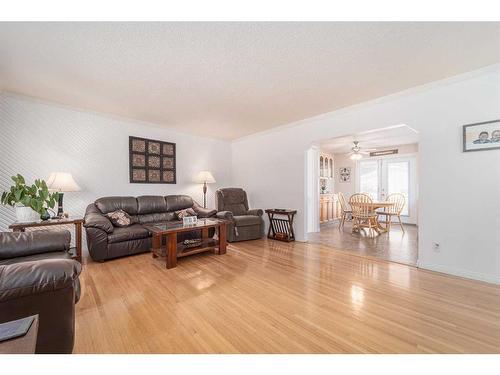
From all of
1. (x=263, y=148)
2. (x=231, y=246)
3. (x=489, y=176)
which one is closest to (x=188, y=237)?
(x=231, y=246)

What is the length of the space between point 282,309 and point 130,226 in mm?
2806

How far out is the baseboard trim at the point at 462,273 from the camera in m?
2.33

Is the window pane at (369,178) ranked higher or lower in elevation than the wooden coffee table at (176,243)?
higher

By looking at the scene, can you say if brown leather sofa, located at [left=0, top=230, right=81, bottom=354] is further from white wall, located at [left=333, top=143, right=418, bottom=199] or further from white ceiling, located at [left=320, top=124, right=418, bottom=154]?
white wall, located at [left=333, top=143, right=418, bottom=199]

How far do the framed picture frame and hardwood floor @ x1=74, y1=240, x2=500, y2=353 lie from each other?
151 centimetres

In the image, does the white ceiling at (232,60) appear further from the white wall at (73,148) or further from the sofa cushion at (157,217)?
the sofa cushion at (157,217)

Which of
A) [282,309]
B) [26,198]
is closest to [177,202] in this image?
[26,198]

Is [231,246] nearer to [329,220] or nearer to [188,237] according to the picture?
[188,237]

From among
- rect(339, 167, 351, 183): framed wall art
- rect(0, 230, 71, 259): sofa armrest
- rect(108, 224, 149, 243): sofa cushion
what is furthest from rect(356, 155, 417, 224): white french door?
rect(0, 230, 71, 259): sofa armrest

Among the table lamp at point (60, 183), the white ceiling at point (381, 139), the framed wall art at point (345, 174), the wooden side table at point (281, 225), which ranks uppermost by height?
the white ceiling at point (381, 139)

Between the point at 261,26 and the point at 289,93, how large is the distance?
1.35m

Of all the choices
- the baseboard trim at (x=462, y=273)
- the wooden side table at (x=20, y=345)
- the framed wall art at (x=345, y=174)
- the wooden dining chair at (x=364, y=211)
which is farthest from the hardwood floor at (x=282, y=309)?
the framed wall art at (x=345, y=174)

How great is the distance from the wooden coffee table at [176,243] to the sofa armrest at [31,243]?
936 millimetres

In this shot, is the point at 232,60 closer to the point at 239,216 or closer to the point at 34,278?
the point at 34,278
